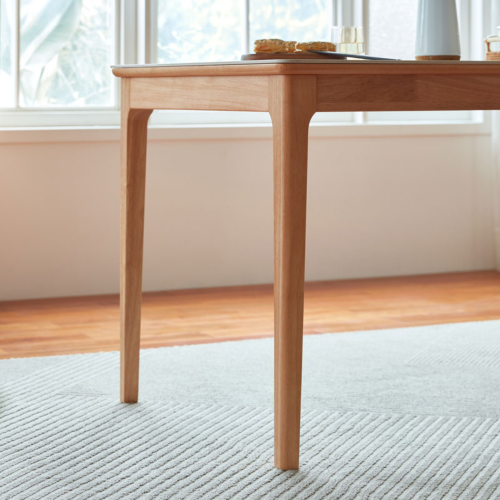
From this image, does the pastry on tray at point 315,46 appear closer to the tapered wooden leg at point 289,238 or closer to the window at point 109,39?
A: the tapered wooden leg at point 289,238

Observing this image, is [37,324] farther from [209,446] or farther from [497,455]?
[497,455]

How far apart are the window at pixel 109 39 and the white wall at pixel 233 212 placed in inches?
6.2

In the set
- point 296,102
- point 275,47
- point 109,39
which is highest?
point 109,39

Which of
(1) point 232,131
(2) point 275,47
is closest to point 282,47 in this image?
(2) point 275,47

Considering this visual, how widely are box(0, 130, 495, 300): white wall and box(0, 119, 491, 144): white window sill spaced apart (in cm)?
3

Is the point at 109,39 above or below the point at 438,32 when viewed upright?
above

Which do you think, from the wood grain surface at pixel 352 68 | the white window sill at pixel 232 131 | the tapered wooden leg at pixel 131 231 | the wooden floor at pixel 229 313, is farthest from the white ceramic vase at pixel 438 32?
the white window sill at pixel 232 131

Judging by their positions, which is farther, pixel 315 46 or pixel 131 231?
pixel 131 231

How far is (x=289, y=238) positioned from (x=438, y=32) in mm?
526

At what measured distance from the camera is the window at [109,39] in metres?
3.21

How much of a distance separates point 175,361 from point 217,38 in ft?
5.59

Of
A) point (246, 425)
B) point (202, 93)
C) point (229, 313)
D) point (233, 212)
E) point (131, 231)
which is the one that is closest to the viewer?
point (202, 93)

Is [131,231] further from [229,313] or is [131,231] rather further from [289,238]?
[229,313]

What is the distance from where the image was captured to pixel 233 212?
3.47 metres
